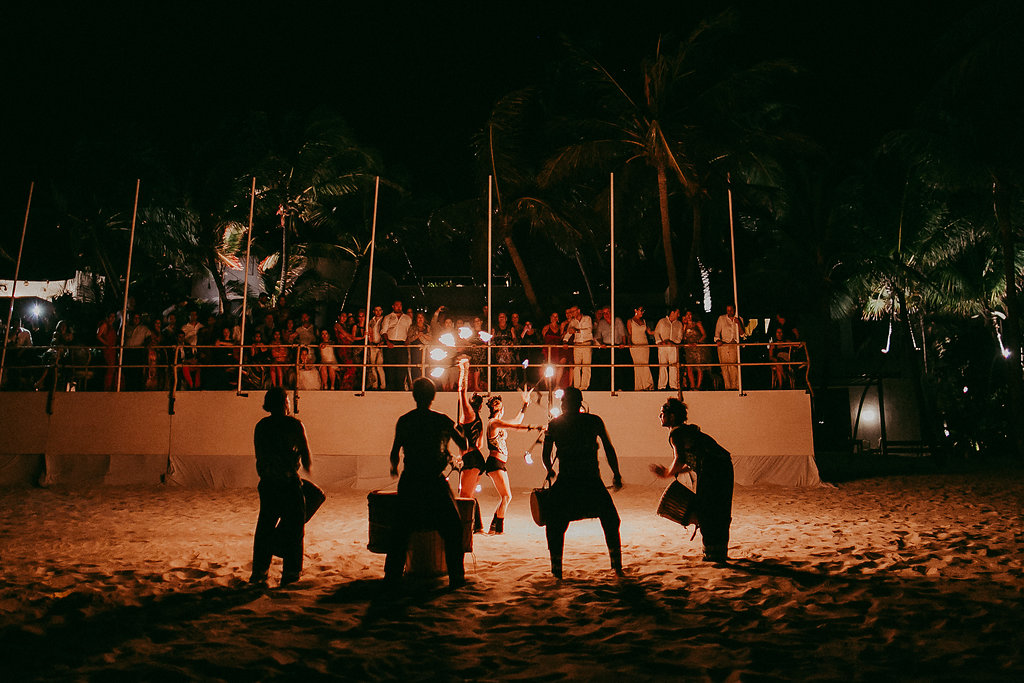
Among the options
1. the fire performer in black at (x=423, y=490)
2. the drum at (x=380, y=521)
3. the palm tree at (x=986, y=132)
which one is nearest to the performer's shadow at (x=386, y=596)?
the fire performer in black at (x=423, y=490)

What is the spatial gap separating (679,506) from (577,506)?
1.46 metres

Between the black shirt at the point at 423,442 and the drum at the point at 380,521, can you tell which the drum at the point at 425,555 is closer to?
the drum at the point at 380,521

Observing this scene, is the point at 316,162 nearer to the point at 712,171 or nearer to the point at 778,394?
the point at 712,171

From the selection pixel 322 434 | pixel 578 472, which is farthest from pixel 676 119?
pixel 578 472

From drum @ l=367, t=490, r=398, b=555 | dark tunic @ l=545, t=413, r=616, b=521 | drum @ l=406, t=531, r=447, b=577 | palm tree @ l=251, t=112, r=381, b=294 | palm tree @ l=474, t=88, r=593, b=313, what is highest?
palm tree @ l=251, t=112, r=381, b=294

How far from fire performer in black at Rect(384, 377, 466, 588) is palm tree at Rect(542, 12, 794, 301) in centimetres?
1214

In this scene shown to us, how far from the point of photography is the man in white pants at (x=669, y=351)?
45.6 ft

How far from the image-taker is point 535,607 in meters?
5.93

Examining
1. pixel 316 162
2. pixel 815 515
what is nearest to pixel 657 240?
pixel 316 162

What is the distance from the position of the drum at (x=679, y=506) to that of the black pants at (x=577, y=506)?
95 cm

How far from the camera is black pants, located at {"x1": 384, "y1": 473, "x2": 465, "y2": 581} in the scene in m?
6.08

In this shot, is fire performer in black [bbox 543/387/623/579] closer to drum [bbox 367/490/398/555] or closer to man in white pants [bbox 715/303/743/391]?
drum [bbox 367/490/398/555]

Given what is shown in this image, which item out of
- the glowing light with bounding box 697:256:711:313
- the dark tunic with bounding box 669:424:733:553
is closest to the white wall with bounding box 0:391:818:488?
the dark tunic with bounding box 669:424:733:553

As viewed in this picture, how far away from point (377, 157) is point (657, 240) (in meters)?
10.5
